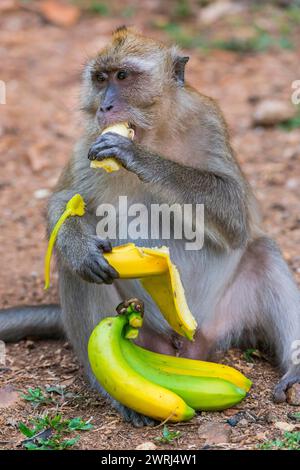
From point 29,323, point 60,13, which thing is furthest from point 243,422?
point 60,13

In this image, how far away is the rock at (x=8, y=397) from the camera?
4654 mm

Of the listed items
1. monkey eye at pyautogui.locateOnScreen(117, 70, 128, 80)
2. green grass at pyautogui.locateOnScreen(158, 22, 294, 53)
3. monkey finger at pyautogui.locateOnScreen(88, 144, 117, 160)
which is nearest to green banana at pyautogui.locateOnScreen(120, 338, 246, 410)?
monkey finger at pyautogui.locateOnScreen(88, 144, 117, 160)

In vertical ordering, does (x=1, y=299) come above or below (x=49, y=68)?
below

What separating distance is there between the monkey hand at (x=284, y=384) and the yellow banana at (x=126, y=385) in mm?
567

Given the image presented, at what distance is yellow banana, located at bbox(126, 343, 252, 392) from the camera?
15.0 ft

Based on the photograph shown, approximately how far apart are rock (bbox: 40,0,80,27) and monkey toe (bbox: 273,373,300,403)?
7339mm

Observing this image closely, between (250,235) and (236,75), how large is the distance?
498 centimetres

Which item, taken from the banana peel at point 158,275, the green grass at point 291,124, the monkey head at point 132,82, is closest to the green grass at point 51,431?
the banana peel at point 158,275

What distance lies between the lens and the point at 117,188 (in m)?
5.03

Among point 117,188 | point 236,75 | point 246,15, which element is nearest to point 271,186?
point 236,75

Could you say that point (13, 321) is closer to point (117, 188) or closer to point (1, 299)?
point (1, 299)

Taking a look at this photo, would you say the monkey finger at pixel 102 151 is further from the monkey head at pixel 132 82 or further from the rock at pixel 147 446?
the rock at pixel 147 446

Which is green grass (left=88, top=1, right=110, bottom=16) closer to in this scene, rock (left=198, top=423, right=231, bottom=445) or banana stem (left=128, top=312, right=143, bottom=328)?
banana stem (left=128, top=312, right=143, bottom=328)

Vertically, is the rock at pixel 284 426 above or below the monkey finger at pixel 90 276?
below
